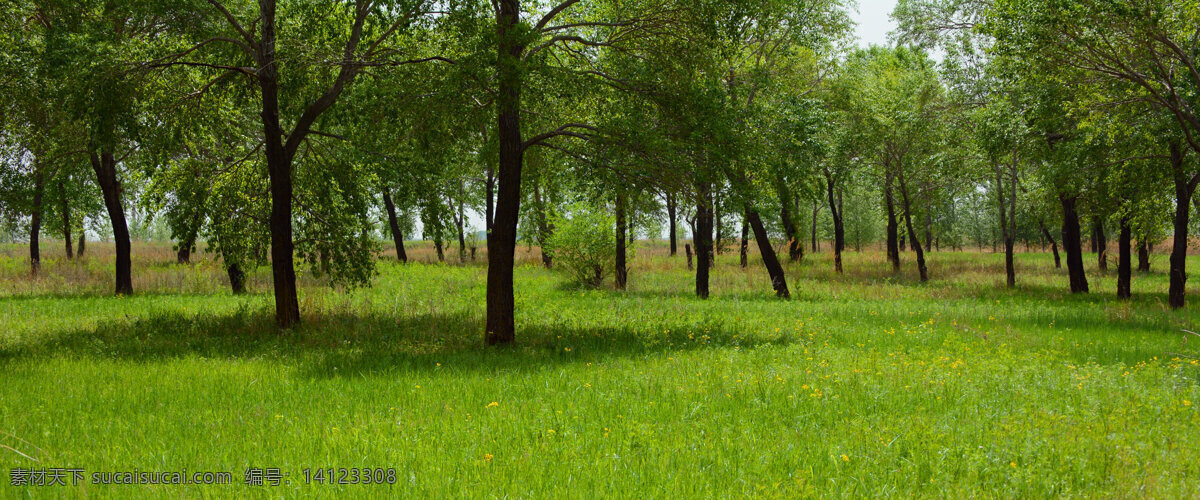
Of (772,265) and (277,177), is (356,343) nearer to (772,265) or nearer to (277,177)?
(277,177)

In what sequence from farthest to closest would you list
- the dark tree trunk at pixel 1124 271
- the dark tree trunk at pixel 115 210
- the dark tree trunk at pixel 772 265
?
1. the dark tree trunk at pixel 772 265
2. the dark tree trunk at pixel 1124 271
3. the dark tree trunk at pixel 115 210

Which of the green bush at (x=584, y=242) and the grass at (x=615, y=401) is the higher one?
A: the green bush at (x=584, y=242)

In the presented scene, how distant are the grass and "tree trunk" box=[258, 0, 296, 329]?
690 mm

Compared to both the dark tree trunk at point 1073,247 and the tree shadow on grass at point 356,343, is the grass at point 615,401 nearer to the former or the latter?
the tree shadow on grass at point 356,343

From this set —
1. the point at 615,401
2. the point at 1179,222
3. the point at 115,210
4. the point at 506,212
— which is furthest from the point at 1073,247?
the point at 115,210

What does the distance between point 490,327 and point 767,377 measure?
17.2 feet

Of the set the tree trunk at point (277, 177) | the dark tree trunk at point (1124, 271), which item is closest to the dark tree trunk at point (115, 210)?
the tree trunk at point (277, 177)

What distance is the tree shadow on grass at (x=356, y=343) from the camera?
972cm

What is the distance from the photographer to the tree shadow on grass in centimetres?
972

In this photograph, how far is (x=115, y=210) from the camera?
59.3 feet

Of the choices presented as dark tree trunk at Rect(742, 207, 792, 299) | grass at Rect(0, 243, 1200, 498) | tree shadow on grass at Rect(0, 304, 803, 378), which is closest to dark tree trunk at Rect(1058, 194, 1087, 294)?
grass at Rect(0, 243, 1200, 498)

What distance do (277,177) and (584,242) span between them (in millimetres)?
12159

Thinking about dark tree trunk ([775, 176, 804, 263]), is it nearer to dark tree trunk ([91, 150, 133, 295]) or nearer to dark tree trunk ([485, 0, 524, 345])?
dark tree trunk ([485, 0, 524, 345])

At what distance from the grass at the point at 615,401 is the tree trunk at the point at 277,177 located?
2.26ft
